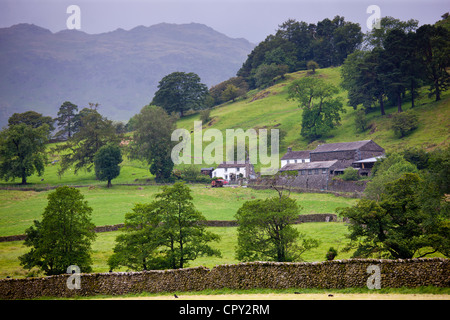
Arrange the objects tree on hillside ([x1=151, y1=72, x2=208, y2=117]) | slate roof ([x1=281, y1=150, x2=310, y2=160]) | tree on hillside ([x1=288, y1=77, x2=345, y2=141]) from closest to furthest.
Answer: slate roof ([x1=281, y1=150, x2=310, y2=160])
tree on hillside ([x1=288, y1=77, x2=345, y2=141])
tree on hillside ([x1=151, y1=72, x2=208, y2=117])

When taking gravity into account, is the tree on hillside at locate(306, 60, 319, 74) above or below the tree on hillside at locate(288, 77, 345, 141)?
above

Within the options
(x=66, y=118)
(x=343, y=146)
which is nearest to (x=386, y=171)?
(x=343, y=146)

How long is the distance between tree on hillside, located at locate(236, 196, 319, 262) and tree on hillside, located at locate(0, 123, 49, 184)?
218 feet

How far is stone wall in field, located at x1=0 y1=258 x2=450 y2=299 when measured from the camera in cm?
2133

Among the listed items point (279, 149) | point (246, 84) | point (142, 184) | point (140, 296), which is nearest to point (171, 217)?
point (140, 296)

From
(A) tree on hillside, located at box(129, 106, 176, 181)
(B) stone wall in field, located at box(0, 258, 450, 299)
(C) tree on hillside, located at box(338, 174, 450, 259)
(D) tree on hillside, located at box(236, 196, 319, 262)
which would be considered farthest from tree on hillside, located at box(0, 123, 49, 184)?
(C) tree on hillside, located at box(338, 174, 450, 259)

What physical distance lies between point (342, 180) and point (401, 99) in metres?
46.7

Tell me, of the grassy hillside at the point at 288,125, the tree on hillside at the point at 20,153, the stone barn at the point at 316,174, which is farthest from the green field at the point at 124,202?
the grassy hillside at the point at 288,125

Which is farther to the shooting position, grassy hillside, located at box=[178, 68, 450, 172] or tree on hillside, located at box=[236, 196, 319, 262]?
grassy hillside, located at box=[178, 68, 450, 172]

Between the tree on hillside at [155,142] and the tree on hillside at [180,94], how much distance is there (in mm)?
58260

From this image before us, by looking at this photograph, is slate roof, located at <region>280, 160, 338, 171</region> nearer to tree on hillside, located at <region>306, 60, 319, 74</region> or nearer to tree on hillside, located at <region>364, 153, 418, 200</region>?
tree on hillside, located at <region>364, 153, 418, 200</region>

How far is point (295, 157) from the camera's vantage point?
294 ft

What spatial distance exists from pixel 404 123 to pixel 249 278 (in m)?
71.6

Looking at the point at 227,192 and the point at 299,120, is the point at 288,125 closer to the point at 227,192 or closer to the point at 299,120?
the point at 299,120
